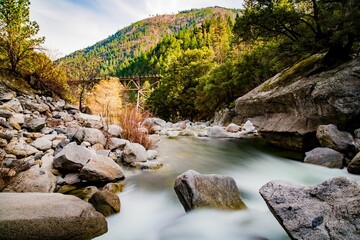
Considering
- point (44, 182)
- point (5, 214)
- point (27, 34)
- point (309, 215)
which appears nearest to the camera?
point (309, 215)

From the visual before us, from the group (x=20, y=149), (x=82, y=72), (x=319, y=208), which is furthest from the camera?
(x=82, y=72)

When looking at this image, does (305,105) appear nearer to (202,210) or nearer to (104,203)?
(202,210)

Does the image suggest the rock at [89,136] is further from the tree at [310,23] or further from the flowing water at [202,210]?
the tree at [310,23]

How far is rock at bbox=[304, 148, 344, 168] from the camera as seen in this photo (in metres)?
4.99

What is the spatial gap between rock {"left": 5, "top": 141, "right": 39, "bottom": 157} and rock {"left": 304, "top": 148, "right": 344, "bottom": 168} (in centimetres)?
646

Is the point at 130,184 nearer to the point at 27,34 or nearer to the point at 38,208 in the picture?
the point at 38,208

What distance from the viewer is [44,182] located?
350 cm

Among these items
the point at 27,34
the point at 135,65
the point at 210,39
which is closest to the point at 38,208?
the point at 27,34

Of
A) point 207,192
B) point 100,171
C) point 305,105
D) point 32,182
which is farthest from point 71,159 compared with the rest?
point 305,105

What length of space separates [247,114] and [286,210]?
7382 millimetres

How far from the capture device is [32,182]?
339cm

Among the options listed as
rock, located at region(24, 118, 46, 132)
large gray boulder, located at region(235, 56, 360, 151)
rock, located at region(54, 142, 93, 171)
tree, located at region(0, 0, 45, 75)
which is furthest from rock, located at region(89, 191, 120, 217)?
tree, located at region(0, 0, 45, 75)

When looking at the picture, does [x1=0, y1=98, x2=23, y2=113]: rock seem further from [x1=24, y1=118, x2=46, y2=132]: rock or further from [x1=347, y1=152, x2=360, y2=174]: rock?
[x1=347, y1=152, x2=360, y2=174]: rock

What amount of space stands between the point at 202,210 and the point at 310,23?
713 centimetres
